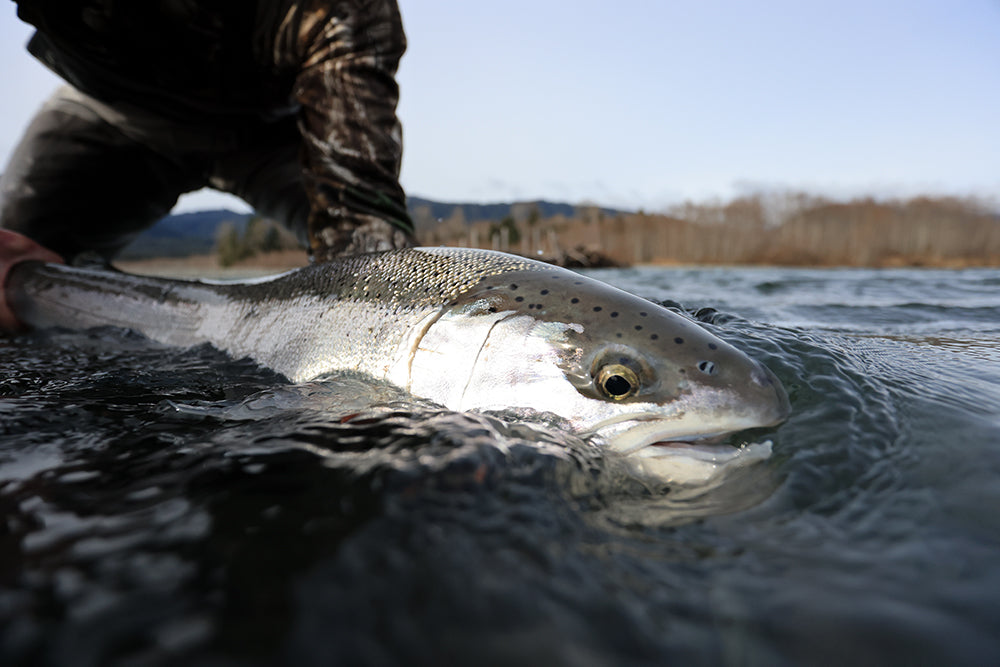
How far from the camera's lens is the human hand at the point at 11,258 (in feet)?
10.7

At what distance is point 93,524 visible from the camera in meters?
0.99

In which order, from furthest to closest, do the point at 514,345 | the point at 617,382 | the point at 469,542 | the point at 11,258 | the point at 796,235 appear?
the point at 796,235
the point at 11,258
the point at 514,345
the point at 617,382
the point at 469,542

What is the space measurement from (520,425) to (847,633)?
0.87 meters

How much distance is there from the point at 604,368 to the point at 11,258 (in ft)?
12.8

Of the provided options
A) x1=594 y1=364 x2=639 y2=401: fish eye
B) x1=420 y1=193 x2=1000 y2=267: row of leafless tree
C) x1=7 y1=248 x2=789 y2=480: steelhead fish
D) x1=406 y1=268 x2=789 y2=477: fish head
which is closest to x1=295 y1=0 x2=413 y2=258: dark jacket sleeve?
x1=7 y1=248 x2=789 y2=480: steelhead fish

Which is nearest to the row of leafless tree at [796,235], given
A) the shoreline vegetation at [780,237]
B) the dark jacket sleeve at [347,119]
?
the shoreline vegetation at [780,237]

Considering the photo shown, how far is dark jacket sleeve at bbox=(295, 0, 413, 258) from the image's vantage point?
11.0 ft

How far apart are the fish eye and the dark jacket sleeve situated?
223cm

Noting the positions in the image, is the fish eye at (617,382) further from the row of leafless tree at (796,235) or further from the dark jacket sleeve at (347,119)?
the row of leafless tree at (796,235)

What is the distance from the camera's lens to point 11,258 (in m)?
3.32

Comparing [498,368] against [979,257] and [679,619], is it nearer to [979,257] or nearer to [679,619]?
[679,619]

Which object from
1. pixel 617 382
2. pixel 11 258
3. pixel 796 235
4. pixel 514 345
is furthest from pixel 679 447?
pixel 796 235

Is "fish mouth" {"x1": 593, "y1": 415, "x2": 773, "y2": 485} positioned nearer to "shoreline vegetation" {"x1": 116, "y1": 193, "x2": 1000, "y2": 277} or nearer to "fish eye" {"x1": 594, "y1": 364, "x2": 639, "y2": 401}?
"fish eye" {"x1": 594, "y1": 364, "x2": 639, "y2": 401}

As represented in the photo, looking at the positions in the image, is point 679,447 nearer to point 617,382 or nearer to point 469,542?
point 617,382
